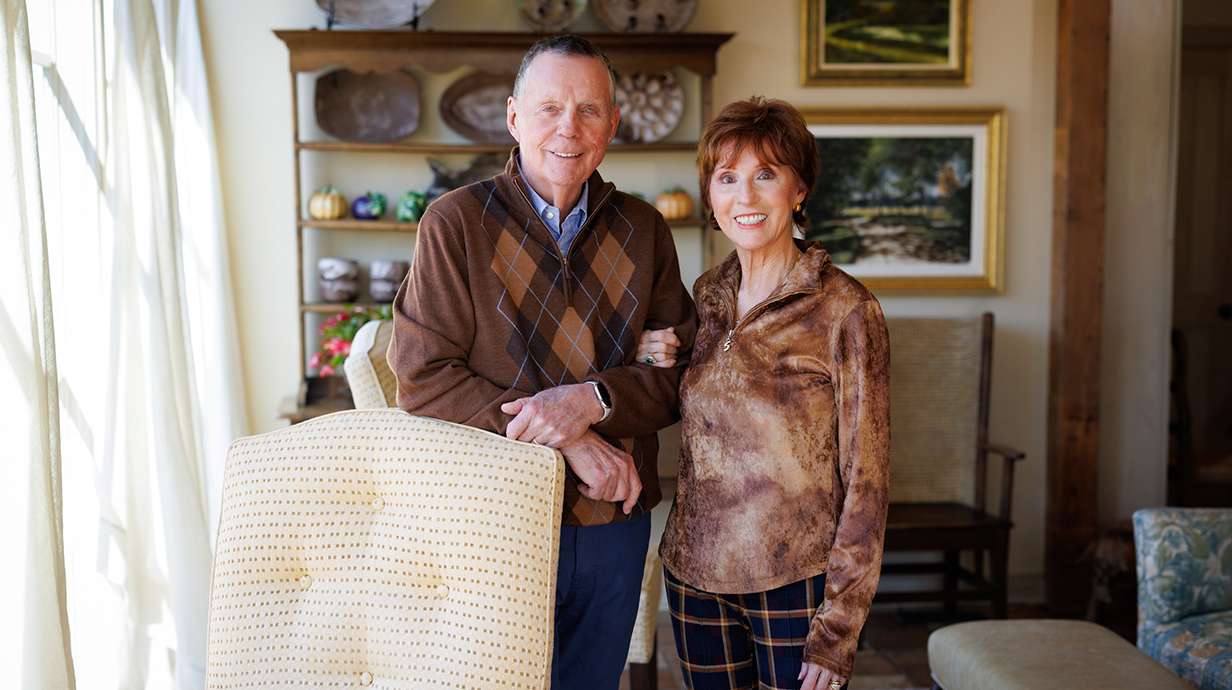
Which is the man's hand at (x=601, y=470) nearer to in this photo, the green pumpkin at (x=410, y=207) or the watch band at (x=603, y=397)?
the watch band at (x=603, y=397)

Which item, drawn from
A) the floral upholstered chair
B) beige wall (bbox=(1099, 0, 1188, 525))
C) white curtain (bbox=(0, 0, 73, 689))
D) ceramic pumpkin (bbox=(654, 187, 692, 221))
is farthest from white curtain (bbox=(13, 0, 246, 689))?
beige wall (bbox=(1099, 0, 1188, 525))

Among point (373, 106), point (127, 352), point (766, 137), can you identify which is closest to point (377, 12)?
point (373, 106)

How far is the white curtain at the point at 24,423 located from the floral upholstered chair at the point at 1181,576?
257 cm

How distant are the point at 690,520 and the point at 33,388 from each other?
119cm

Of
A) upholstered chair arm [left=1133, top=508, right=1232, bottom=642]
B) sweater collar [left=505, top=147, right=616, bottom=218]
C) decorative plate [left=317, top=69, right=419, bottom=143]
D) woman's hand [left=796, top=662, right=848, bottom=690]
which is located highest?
decorative plate [left=317, top=69, right=419, bottom=143]

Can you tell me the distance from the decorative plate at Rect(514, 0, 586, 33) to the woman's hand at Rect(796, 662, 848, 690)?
265 cm

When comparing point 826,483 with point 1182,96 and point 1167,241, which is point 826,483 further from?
point 1182,96

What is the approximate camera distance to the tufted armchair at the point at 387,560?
1.23 m

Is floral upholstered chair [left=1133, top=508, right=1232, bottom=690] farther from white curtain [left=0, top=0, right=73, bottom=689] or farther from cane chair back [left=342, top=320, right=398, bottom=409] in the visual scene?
white curtain [left=0, top=0, right=73, bottom=689]

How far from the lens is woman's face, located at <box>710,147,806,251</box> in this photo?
4.99ft

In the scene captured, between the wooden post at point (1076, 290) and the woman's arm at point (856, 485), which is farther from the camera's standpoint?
the wooden post at point (1076, 290)

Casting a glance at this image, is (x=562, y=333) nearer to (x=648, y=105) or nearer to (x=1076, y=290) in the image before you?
(x=648, y=105)

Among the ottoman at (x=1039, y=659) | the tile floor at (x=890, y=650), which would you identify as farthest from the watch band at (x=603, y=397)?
the tile floor at (x=890, y=650)

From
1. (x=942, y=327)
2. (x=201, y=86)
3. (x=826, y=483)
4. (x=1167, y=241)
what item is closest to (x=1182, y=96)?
(x=1167, y=241)
